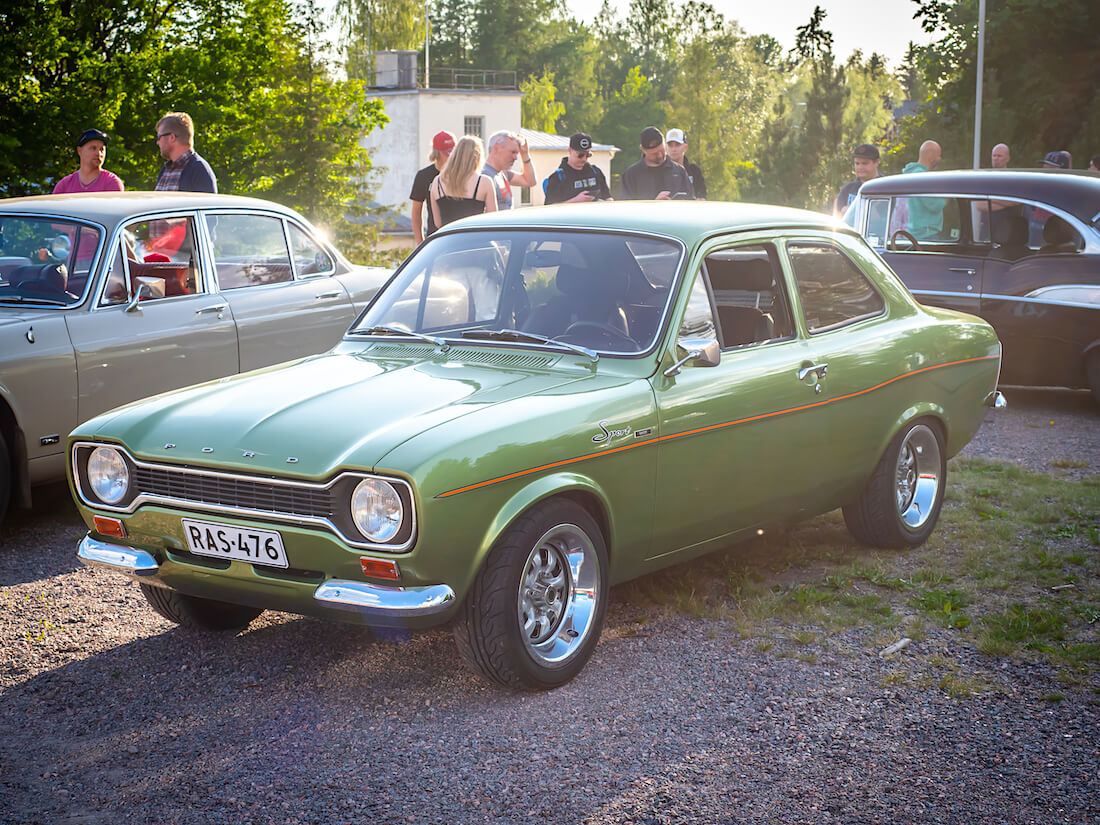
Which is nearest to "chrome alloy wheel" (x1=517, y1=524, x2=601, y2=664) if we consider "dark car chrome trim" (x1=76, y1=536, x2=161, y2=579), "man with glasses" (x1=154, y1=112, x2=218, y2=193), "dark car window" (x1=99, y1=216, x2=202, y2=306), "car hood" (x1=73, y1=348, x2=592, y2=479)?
"car hood" (x1=73, y1=348, x2=592, y2=479)

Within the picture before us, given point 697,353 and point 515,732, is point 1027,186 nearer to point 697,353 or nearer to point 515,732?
point 697,353

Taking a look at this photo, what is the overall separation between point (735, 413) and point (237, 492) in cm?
205

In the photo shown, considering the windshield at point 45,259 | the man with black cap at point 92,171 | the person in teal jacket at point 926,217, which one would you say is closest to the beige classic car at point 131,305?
the windshield at point 45,259

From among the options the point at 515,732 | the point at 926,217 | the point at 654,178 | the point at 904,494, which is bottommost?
the point at 515,732

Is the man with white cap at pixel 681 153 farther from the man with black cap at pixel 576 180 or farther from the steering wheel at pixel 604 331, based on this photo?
the steering wheel at pixel 604 331

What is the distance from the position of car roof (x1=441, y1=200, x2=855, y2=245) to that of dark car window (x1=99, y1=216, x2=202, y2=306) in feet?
7.32

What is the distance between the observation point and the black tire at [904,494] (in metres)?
6.25

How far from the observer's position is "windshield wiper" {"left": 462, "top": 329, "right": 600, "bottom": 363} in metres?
5.04

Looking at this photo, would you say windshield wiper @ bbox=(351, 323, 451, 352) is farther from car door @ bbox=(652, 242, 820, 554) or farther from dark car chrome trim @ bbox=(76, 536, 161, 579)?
dark car chrome trim @ bbox=(76, 536, 161, 579)

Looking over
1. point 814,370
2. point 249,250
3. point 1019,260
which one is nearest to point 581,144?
point 1019,260

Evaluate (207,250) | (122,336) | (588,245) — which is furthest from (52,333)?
(588,245)

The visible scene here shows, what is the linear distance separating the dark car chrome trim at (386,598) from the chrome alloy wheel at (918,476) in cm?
309

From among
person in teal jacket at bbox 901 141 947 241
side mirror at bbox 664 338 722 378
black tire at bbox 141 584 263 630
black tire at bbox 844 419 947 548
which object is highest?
person in teal jacket at bbox 901 141 947 241

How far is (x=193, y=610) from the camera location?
5.14 meters
